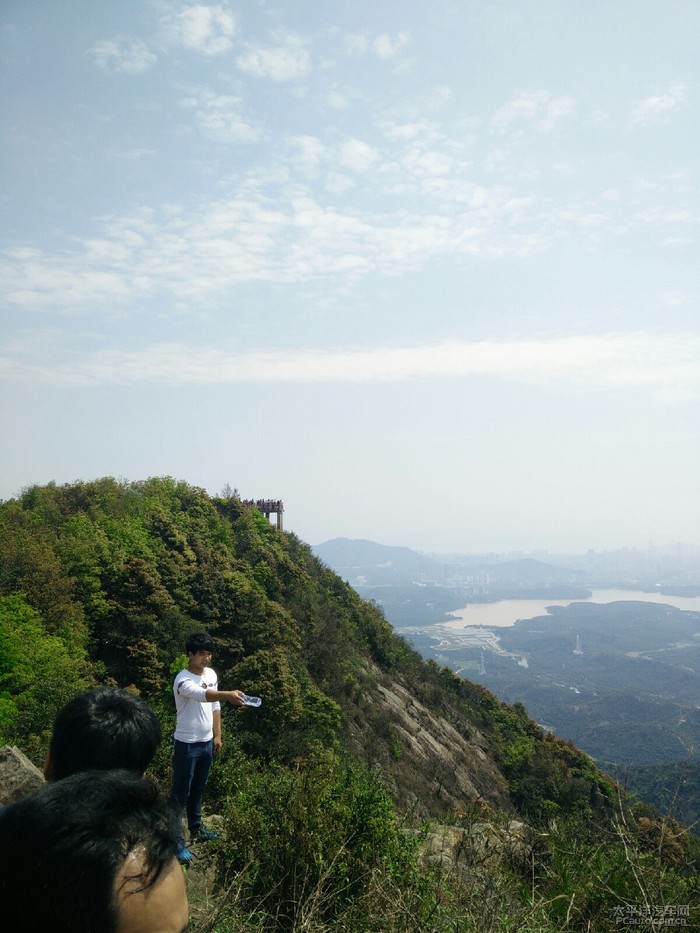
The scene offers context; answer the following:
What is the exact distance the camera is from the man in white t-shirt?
14.7 ft

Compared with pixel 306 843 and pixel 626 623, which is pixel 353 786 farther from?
pixel 626 623

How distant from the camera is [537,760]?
2491cm

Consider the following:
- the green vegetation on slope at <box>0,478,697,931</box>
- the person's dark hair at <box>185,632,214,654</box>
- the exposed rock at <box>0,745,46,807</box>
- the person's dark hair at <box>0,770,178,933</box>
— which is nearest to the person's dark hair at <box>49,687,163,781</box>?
the green vegetation on slope at <box>0,478,697,931</box>

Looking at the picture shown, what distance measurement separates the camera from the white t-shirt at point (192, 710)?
4.50m

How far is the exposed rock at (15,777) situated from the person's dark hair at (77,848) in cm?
393

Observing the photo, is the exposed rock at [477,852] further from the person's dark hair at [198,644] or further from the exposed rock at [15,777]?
the exposed rock at [15,777]

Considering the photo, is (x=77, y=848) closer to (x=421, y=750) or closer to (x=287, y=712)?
(x=287, y=712)

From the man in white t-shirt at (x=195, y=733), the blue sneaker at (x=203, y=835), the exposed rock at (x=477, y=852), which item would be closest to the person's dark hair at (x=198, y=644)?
the man in white t-shirt at (x=195, y=733)

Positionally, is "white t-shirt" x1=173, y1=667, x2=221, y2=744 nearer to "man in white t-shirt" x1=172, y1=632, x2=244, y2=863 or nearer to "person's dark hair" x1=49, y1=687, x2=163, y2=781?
"man in white t-shirt" x1=172, y1=632, x2=244, y2=863

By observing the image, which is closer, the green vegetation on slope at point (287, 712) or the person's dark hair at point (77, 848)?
the person's dark hair at point (77, 848)

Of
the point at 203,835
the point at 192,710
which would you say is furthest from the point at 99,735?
the point at 203,835

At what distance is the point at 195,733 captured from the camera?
4551 millimetres

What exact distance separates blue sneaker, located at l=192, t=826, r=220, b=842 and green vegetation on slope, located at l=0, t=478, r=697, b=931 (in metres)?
0.28

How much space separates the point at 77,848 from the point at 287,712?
47.9ft
